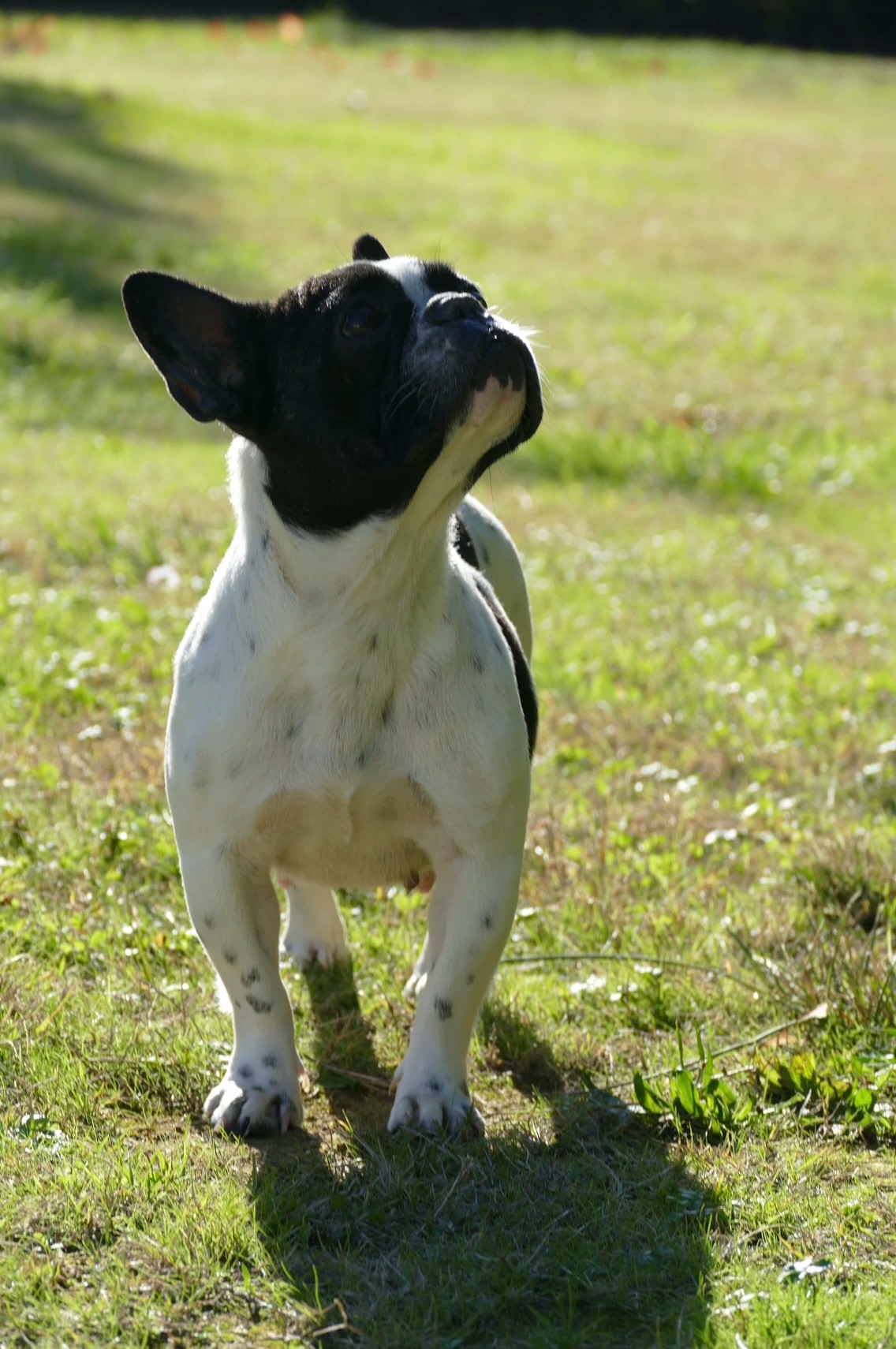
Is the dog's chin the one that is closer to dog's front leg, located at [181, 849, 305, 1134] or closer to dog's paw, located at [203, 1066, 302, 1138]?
dog's front leg, located at [181, 849, 305, 1134]

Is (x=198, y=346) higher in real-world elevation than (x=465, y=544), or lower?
higher

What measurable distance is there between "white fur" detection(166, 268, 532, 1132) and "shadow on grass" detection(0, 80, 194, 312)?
9.72 meters

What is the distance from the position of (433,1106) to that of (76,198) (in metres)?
15.2

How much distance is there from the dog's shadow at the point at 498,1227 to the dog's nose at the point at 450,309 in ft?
5.60

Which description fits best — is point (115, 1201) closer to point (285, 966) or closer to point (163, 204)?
point (285, 966)

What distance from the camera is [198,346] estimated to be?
361 cm

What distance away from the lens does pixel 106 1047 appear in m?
A: 3.83

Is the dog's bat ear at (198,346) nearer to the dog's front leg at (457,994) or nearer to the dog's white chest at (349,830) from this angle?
the dog's white chest at (349,830)

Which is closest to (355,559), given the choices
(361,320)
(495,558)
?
(361,320)

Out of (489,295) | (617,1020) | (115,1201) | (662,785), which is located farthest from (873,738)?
(489,295)

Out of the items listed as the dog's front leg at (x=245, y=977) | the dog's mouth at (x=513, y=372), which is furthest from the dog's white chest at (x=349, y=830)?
the dog's mouth at (x=513, y=372)

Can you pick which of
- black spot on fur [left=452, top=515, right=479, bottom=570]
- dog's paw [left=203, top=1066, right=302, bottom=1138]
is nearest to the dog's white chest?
dog's paw [left=203, top=1066, right=302, bottom=1138]

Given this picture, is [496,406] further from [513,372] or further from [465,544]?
[465,544]

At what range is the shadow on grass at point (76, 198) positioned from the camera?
13.8m
